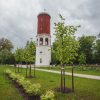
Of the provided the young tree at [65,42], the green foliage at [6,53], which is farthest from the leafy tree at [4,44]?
the young tree at [65,42]

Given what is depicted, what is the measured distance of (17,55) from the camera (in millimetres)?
43562

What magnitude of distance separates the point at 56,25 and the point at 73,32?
4.55ft

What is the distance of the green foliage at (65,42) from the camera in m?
16.6

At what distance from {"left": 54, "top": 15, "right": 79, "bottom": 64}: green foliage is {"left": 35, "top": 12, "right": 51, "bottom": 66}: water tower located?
1981 inches

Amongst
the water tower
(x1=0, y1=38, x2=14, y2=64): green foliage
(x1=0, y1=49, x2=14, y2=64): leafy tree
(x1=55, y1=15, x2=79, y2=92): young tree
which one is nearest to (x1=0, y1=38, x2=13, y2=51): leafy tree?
(x1=0, y1=38, x2=14, y2=64): green foliage

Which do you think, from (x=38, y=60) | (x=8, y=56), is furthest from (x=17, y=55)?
(x=8, y=56)

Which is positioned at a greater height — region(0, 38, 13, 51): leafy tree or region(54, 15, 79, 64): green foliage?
region(0, 38, 13, 51): leafy tree

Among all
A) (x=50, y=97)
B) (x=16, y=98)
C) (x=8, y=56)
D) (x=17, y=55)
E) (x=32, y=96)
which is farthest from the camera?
(x=8, y=56)

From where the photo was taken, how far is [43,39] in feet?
222

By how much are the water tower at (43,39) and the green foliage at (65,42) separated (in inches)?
1981

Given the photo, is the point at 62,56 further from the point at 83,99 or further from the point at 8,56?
the point at 8,56

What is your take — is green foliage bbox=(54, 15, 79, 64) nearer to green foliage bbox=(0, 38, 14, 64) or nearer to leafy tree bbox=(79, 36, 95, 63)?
green foliage bbox=(0, 38, 14, 64)

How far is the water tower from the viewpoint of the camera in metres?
67.2

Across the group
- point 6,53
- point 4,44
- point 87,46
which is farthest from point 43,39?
point 4,44
